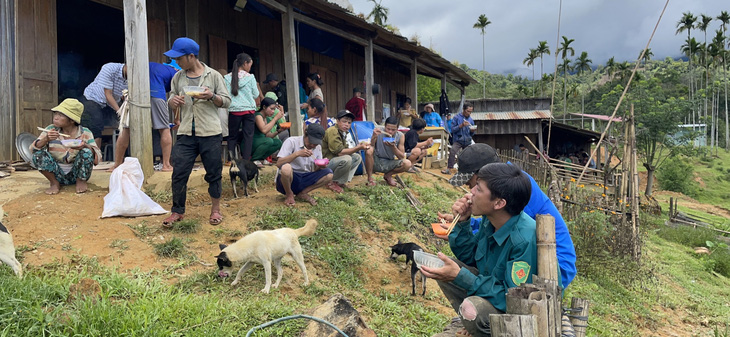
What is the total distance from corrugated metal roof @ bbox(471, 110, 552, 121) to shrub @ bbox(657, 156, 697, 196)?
36.9 feet

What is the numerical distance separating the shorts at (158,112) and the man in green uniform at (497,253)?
14.6 ft

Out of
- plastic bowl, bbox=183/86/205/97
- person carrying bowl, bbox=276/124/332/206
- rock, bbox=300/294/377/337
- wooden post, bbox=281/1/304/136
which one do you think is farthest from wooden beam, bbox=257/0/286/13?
rock, bbox=300/294/377/337

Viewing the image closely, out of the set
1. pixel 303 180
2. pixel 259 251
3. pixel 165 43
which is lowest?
pixel 259 251

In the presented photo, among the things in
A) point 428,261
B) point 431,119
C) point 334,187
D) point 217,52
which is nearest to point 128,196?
point 334,187

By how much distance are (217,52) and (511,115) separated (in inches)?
669

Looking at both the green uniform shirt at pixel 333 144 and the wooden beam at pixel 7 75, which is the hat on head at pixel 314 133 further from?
the wooden beam at pixel 7 75

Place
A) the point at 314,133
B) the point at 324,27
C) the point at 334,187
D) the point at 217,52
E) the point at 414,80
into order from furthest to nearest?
the point at 414,80, the point at 324,27, the point at 217,52, the point at 334,187, the point at 314,133

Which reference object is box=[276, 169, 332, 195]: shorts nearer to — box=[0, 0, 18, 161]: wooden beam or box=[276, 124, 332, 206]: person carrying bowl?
box=[276, 124, 332, 206]: person carrying bowl

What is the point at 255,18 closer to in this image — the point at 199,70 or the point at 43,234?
the point at 199,70

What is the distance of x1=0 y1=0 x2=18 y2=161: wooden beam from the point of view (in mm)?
5984

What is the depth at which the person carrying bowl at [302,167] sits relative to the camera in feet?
17.6

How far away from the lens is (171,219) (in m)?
4.41

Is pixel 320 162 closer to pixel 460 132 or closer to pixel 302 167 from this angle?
pixel 302 167

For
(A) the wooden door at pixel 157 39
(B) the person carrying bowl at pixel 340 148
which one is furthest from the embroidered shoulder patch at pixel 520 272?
(A) the wooden door at pixel 157 39
